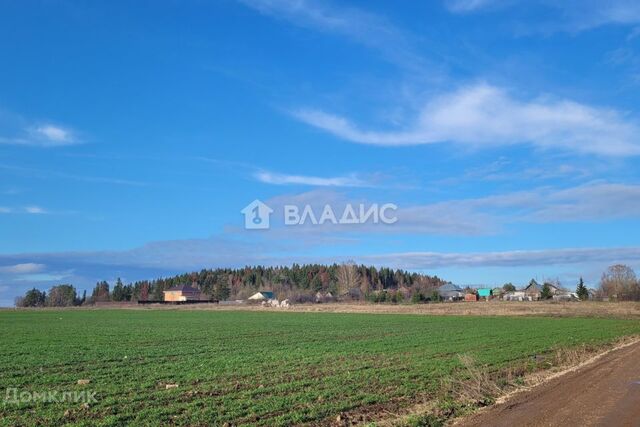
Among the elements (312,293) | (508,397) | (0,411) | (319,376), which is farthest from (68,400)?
(312,293)

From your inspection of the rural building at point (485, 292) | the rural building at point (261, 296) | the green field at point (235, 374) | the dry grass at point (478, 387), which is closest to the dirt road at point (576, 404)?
the dry grass at point (478, 387)

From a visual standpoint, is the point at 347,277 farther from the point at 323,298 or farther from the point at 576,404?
the point at 576,404

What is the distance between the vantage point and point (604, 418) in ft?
43.3

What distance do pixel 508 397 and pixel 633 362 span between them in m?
12.4

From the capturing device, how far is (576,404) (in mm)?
15016

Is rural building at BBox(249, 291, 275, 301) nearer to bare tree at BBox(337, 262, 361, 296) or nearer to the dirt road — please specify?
bare tree at BBox(337, 262, 361, 296)

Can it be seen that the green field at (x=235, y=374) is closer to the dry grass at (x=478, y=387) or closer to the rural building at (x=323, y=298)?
the dry grass at (x=478, y=387)

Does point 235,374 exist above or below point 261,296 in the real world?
below

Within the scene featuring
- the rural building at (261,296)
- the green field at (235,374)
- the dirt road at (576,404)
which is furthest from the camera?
the rural building at (261,296)

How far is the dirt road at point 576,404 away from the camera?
515 inches

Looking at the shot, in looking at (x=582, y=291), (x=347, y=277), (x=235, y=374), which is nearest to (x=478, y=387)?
(x=235, y=374)

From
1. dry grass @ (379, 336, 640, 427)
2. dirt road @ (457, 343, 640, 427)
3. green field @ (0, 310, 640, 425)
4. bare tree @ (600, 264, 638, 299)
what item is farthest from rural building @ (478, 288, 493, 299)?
dirt road @ (457, 343, 640, 427)

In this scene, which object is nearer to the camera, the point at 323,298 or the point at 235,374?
the point at 235,374

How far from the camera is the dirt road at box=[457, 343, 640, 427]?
13.1 metres
